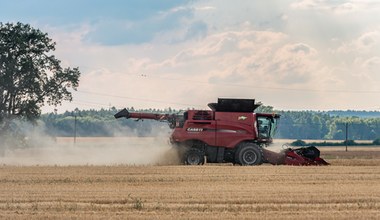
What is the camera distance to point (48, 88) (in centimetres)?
5297

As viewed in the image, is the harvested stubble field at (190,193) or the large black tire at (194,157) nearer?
the harvested stubble field at (190,193)

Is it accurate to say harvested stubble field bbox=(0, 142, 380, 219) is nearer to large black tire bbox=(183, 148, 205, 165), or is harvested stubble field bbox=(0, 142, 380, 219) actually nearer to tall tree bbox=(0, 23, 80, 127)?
large black tire bbox=(183, 148, 205, 165)

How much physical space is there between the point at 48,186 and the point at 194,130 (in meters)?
11.2

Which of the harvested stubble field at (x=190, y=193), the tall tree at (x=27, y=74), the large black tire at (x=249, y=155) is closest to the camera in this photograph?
the harvested stubble field at (x=190, y=193)

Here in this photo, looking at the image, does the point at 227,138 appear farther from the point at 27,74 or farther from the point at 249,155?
the point at 27,74

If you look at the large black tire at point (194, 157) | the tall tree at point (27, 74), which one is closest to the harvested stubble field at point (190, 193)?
the large black tire at point (194, 157)

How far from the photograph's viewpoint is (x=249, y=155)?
32406 millimetres

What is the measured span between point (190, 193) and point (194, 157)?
38.7 feet

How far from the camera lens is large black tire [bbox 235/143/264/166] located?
106ft

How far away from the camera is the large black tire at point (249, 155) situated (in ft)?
106

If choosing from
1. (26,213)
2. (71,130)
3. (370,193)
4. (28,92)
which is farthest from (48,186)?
(71,130)

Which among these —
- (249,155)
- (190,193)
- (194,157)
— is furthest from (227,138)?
(190,193)

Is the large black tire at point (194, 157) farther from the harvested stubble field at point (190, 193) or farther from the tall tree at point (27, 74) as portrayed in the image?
the tall tree at point (27, 74)

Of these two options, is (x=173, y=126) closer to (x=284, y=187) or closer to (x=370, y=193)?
(x=284, y=187)
